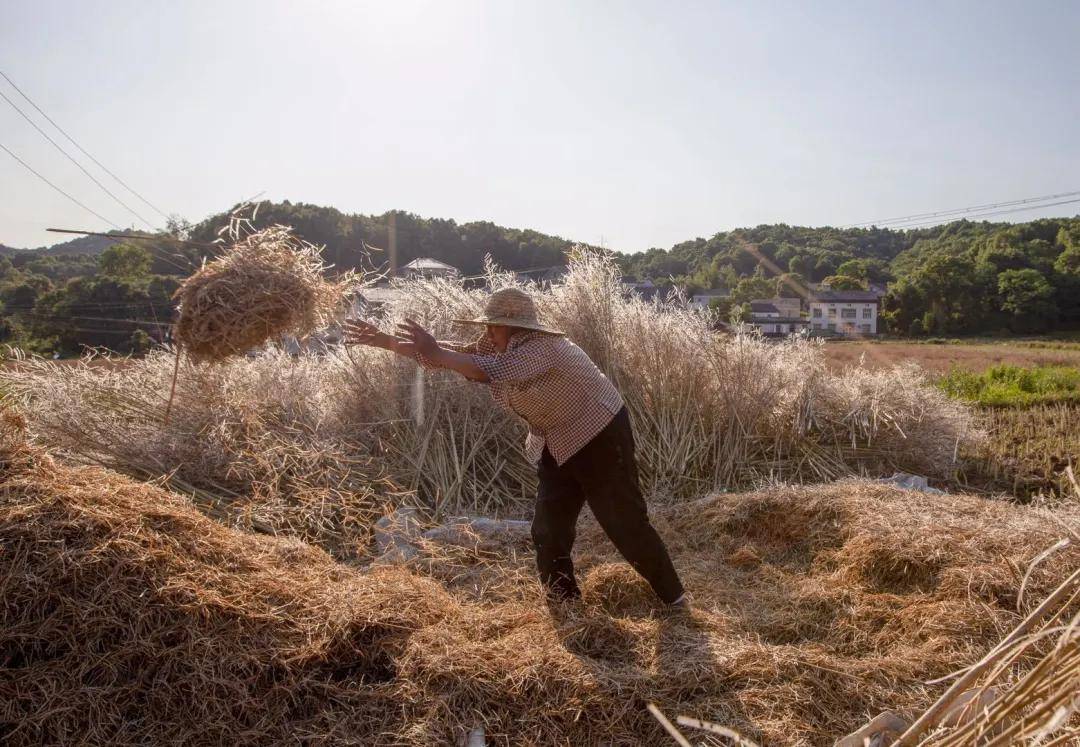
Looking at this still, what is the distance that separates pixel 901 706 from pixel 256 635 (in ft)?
7.55

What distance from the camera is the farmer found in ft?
10.0

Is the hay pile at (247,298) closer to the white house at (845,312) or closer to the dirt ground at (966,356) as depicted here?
the dirt ground at (966,356)

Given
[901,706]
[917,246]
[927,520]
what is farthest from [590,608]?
[917,246]

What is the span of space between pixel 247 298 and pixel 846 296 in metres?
36.1

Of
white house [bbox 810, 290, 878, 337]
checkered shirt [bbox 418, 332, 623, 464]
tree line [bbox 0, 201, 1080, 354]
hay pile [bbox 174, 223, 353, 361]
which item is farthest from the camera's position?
white house [bbox 810, 290, 878, 337]

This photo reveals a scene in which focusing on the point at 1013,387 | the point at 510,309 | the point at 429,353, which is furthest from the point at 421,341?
the point at 1013,387

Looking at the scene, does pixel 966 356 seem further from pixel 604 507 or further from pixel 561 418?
pixel 561 418

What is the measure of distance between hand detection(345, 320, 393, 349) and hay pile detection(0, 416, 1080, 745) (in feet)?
3.30

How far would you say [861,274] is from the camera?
124 feet

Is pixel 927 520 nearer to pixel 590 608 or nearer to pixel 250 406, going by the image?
pixel 590 608

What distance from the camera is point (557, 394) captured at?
3143 millimetres

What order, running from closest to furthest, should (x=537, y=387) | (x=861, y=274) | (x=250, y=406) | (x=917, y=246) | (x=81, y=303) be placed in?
(x=537, y=387)
(x=250, y=406)
(x=81, y=303)
(x=861, y=274)
(x=917, y=246)

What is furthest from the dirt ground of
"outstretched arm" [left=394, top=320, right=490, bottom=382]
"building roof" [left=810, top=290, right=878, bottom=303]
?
"outstretched arm" [left=394, top=320, right=490, bottom=382]

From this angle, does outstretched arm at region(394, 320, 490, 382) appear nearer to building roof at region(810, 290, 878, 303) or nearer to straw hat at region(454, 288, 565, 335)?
straw hat at region(454, 288, 565, 335)
